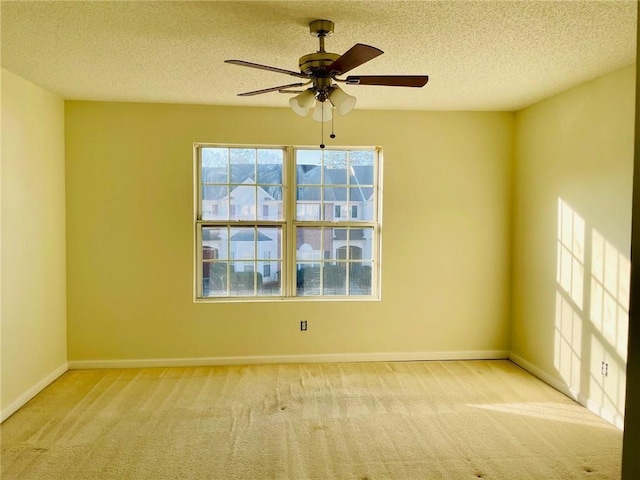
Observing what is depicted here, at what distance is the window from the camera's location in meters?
4.26

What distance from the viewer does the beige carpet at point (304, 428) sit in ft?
8.14

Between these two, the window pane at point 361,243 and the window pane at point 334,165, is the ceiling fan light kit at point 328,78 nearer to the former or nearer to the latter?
the window pane at point 334,165

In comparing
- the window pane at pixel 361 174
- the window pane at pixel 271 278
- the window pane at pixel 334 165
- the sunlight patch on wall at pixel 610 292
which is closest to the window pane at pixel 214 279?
the window pane at pixel 271 278

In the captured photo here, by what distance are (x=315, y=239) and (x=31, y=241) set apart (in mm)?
2448

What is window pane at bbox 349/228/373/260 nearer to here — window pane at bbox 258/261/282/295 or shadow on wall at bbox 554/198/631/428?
window pane at bbox 258/261/282/295

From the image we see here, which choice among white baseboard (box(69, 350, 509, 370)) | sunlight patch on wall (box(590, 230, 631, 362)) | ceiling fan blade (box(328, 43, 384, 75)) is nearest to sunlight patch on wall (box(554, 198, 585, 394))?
sunlight patch on wall (box(590, 230, 631, 362))

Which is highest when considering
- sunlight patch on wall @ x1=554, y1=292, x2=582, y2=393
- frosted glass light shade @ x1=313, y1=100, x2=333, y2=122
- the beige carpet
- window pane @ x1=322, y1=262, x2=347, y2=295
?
frosted glass light shade @ x1=313, y1=100, x2=333, y2=122

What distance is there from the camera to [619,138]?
3.01 meters

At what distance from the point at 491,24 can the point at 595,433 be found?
2713mm

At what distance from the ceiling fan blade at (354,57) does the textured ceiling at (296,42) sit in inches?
11.0

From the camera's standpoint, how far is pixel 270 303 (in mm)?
4242

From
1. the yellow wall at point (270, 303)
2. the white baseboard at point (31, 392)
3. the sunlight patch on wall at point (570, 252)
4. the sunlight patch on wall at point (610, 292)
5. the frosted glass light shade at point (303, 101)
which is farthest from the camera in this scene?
the yellow wall at point (270, 303)

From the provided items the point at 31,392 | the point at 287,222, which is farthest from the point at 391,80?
the point at 31,392

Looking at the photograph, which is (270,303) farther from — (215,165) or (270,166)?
(215,165)
